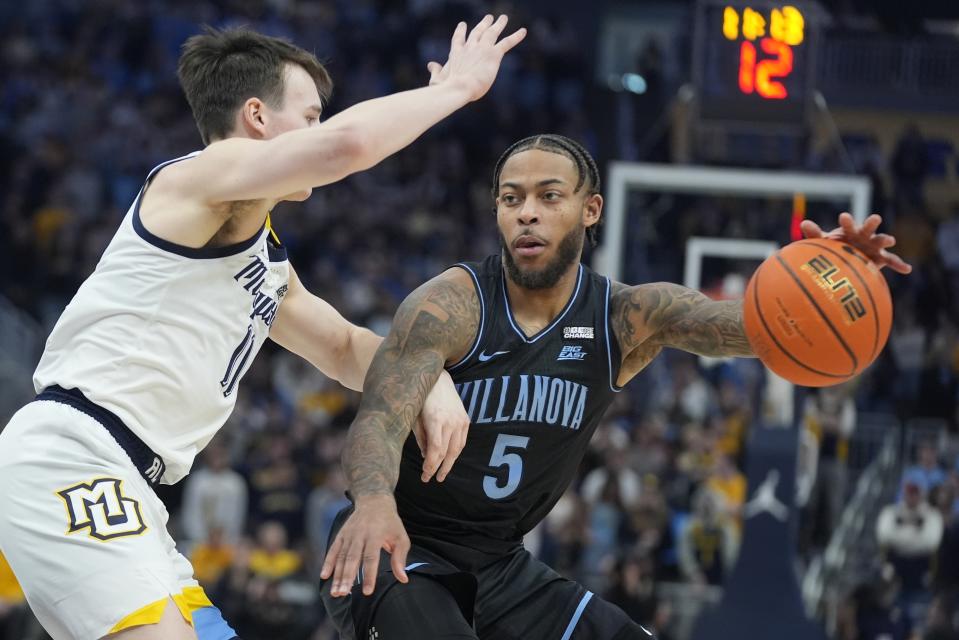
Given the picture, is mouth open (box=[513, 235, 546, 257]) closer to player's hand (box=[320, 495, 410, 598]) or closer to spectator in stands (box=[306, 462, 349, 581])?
player's hand (box=[320, 495, 410, 598])

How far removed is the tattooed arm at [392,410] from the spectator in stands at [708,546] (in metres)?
7.56

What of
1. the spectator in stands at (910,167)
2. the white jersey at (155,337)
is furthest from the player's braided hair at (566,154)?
the spectator in stands at (910,167)

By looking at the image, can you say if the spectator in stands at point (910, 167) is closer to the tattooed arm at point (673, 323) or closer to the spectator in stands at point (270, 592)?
the spectator in stands at point (270, 592)

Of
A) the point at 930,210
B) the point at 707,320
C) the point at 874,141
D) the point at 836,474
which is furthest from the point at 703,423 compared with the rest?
the point at 707,320

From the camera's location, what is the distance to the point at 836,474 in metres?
12.6

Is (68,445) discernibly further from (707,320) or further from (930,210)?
(930,210)

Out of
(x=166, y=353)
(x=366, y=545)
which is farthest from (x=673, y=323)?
(x=166, y=353)

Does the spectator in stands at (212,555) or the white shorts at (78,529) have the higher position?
the white shorts at (78,529)

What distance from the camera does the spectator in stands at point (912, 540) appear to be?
11.5 m

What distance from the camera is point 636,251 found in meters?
14.0

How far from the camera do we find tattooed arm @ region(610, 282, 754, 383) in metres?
4.80

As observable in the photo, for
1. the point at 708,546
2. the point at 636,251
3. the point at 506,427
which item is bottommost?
the point at 708,546

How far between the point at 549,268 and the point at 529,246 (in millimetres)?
109

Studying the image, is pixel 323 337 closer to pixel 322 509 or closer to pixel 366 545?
pixel 366 545
